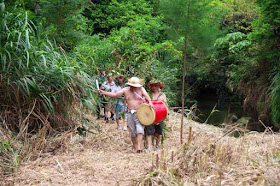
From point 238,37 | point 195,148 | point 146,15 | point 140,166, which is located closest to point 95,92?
point 140,166

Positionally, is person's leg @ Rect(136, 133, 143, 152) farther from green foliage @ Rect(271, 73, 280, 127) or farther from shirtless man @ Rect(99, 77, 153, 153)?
green foliage @ Rect(271, 73, 280, 127)

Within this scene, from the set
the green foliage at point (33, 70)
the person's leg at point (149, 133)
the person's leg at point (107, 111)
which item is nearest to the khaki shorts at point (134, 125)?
the person's leg at point (149, 133)

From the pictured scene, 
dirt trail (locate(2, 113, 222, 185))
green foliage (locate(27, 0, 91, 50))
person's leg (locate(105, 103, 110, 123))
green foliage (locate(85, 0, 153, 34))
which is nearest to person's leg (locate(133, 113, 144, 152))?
→ dirt trail (locate(2, 113, 222, 185))

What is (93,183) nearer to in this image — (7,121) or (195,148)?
(195,148)

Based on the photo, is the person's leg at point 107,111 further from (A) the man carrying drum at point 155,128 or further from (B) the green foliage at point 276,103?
(B) the green foliage at point 276,103

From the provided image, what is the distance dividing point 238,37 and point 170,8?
9428 millimetres

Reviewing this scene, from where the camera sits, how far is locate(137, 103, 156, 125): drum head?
7312mm

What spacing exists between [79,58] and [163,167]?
4187mm

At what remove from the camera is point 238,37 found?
16.6m

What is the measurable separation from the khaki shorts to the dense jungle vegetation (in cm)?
78

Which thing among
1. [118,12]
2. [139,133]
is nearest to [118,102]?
[139,133]

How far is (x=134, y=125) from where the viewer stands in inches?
301

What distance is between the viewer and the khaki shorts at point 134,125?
746 centimetres

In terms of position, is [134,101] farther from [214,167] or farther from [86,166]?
[214,167]
